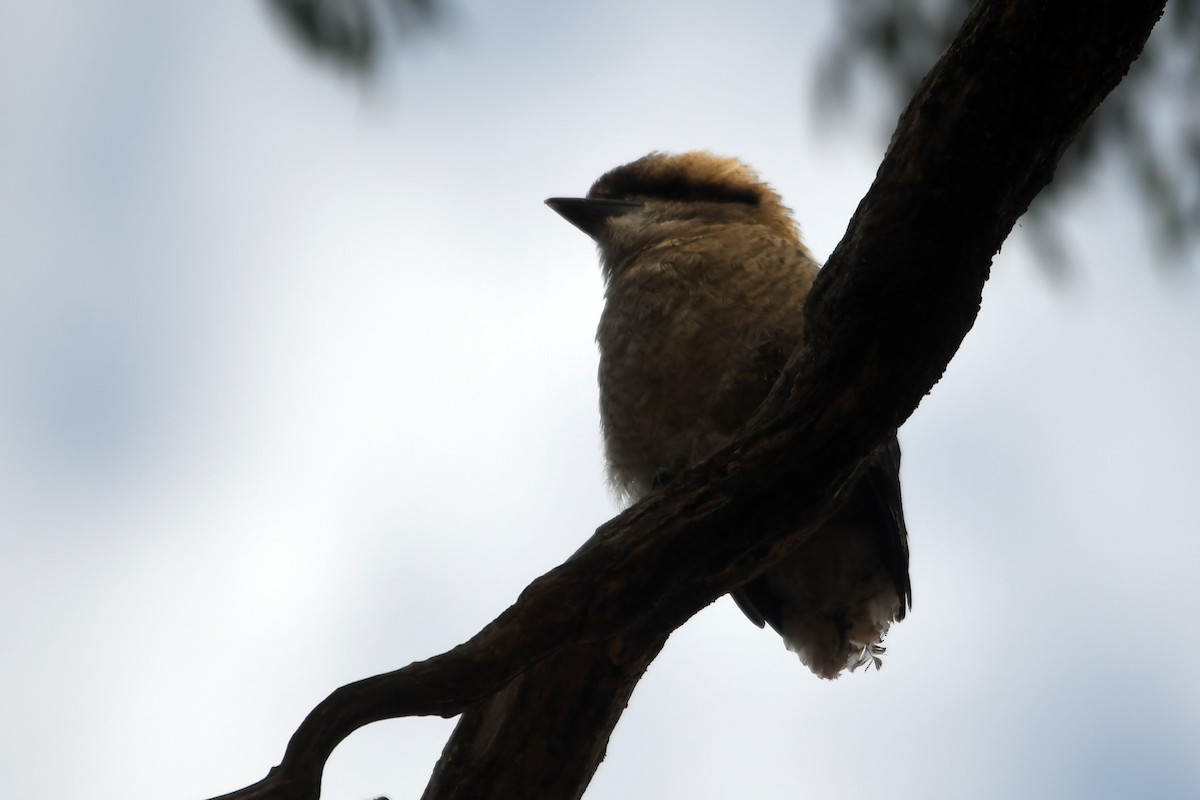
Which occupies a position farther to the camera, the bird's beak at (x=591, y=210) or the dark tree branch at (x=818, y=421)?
the bird's beak at (x=591, y=210)

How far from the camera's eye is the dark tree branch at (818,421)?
2029 mm

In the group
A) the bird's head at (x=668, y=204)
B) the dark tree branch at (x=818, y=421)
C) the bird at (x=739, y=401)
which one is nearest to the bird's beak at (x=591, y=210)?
the bird's head at (x=668, y=204)

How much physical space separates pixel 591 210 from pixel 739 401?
1.41 meters

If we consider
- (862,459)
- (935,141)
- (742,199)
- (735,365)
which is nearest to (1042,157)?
(935,141)

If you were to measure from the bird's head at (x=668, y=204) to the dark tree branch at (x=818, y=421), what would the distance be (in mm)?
1448

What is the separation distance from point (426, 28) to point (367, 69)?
0.19 meters

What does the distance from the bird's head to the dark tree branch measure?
1.45 meters

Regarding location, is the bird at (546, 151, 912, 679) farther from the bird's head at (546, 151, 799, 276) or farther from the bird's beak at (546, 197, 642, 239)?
the bird's beak at (546, 197, 642, 239)

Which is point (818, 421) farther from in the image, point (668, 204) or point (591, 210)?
point (591, 210)

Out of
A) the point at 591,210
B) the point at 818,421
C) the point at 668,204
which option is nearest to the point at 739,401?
the point at 818,421

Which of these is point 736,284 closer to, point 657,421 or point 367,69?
point 657,421

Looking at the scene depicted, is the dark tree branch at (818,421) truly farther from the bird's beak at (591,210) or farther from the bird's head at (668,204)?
the bird's beak at (591,210)

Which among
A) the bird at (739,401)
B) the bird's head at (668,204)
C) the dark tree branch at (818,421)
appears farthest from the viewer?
the bird's head at (668,204)

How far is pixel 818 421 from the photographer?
2334 mm
